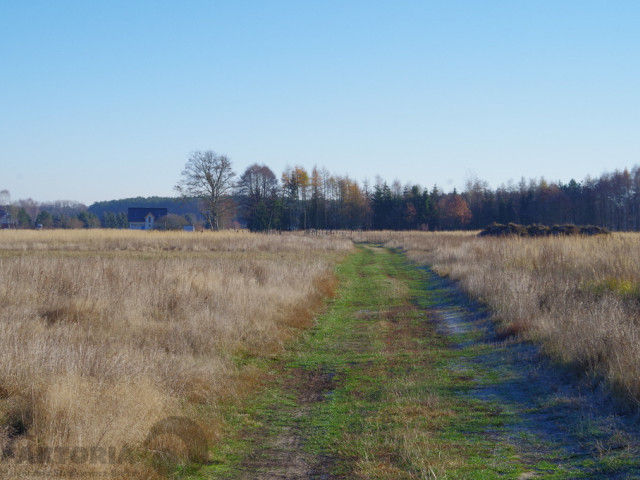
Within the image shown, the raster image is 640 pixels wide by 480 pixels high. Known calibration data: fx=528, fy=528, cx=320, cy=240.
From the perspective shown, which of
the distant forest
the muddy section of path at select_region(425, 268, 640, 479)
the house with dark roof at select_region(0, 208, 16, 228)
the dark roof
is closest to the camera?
the muddy section of path at select_region(425, 268, 640, 479)

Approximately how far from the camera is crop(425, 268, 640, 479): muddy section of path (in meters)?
4.47

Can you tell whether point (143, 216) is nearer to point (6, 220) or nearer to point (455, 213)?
point (6, 220)

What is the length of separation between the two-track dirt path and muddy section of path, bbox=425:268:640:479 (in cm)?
1

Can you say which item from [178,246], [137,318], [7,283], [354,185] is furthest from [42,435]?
[354,185]

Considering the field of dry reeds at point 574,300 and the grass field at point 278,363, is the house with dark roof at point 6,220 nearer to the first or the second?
the grass field at point 278,363

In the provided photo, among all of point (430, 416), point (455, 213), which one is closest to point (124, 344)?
point (430, 416)

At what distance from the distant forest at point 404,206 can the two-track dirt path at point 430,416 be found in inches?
2151

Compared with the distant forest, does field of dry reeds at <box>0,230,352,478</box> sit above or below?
below

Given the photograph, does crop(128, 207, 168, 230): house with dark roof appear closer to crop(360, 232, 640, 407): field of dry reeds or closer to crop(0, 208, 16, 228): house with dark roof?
crop(0, 208, 16, 228): house with dark roof

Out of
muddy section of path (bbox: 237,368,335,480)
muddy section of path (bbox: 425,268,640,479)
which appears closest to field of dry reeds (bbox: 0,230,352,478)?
muddy section of path (bbox: 237,368,335,480)

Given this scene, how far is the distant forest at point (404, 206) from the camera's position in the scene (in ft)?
231

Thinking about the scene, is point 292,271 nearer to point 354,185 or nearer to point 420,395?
point 420,395

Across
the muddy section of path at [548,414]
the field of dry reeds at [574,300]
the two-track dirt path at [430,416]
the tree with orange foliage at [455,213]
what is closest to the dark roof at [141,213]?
the tree with orange foliage at [455,213]

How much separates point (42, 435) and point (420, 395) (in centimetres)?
415
